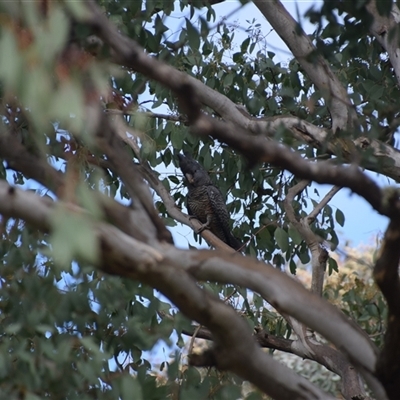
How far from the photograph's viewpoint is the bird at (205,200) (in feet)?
18.2

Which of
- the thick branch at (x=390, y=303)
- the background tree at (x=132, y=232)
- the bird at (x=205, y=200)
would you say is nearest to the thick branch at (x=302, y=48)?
the background tree at (x=132, y=232)

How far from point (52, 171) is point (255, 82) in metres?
2.88

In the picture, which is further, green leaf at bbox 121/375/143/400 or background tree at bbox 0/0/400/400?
green leaf at bbox 121/375/143/400

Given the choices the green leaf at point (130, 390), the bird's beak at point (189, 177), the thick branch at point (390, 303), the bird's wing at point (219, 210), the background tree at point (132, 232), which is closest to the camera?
the background tree at point (132, 232)

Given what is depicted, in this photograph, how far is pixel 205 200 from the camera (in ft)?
19.5

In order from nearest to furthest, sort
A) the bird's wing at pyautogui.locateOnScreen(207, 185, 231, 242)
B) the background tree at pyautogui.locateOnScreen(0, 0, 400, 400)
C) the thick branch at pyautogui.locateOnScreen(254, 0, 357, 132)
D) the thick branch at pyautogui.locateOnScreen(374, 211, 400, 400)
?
the background tree at pyautogui.locateOnScreen(0, 0, 400, 400), the thick branch at pyautogui.locateOnScreen(374, 211, 400, 400), the thick branch at pyautogui.locateOnScreen(254, 0, 357, 132), the bird's wing at pyautogui.locateOnScreen(207, 185, 231, 242)

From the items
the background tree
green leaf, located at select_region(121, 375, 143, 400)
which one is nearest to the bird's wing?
the background tree

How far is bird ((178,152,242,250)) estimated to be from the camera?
556 centimetres

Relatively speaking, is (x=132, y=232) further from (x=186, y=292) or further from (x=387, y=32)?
(x=387, y=32)

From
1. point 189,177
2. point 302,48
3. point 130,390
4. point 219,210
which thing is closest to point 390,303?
point 130,390

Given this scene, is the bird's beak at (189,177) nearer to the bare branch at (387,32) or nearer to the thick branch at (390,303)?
the bare branch at (387,32)

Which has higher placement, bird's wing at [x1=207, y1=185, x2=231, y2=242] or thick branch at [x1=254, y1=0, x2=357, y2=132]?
bird's wing at [x1=207, y1=185, x2=231, y2=242]

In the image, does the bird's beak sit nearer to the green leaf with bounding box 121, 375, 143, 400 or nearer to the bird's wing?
the bird's wing

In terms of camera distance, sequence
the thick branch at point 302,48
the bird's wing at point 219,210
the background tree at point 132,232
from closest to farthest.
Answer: the background tree at point 132,232
the thick branch at point 302,48
the bird's wing at point 219,210
